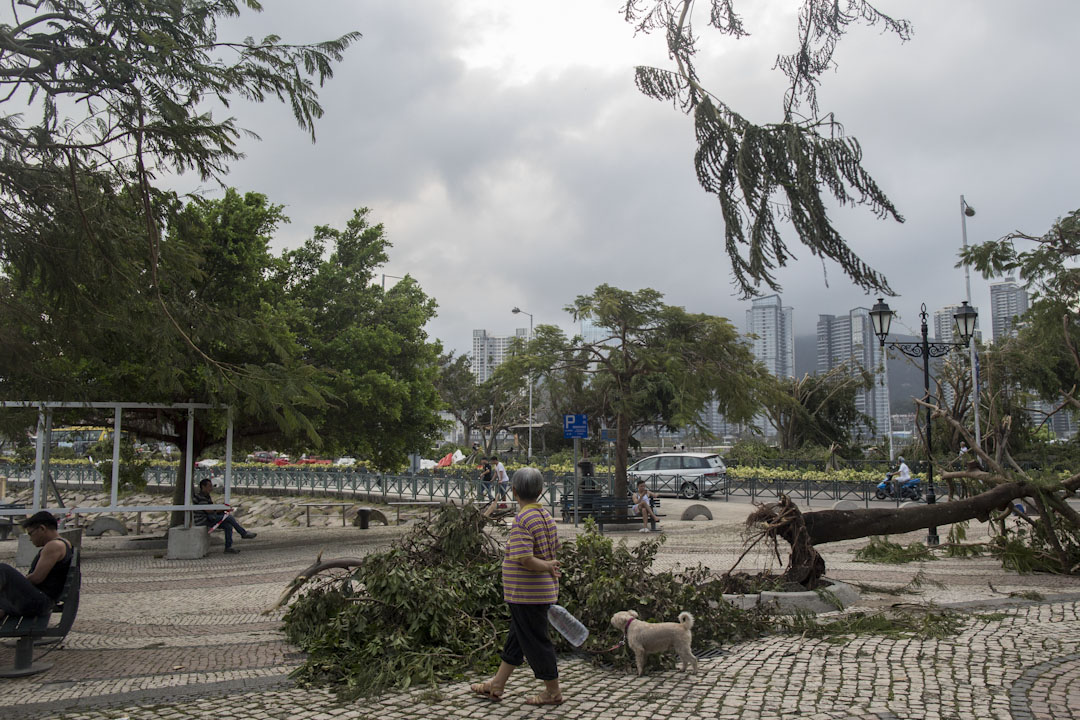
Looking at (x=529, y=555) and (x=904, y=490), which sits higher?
(x=529, y=555)

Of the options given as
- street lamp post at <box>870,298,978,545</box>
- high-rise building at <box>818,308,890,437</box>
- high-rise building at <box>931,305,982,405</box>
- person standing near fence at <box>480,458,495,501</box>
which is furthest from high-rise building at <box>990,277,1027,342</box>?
person standing near fence at <box>480,458,495,501</box>

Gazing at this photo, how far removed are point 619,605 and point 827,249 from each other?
3704 mm

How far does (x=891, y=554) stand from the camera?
11508mm

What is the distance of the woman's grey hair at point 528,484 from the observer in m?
4.77

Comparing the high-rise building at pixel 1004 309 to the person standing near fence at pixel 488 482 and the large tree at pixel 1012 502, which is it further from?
the person standing near fence at pixel 488 482

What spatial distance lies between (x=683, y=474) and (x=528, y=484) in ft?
83.5

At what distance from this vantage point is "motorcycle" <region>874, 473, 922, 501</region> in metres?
25.1

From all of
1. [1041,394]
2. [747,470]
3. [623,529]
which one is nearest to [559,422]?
[747,470]

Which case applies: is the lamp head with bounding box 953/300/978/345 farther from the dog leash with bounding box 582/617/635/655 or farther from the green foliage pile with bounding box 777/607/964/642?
the dog leash with bounding box 582/617/635/655

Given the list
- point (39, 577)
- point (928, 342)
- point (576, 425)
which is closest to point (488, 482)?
point (576, 425)

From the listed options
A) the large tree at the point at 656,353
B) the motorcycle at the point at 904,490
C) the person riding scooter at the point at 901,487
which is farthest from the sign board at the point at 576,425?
the motorcycle at the point at 904,490

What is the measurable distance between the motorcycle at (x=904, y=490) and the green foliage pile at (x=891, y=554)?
14591 millimetres

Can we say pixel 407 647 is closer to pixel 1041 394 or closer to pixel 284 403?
pixel 284 403

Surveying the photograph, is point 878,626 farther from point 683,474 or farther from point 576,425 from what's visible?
point 683,474
